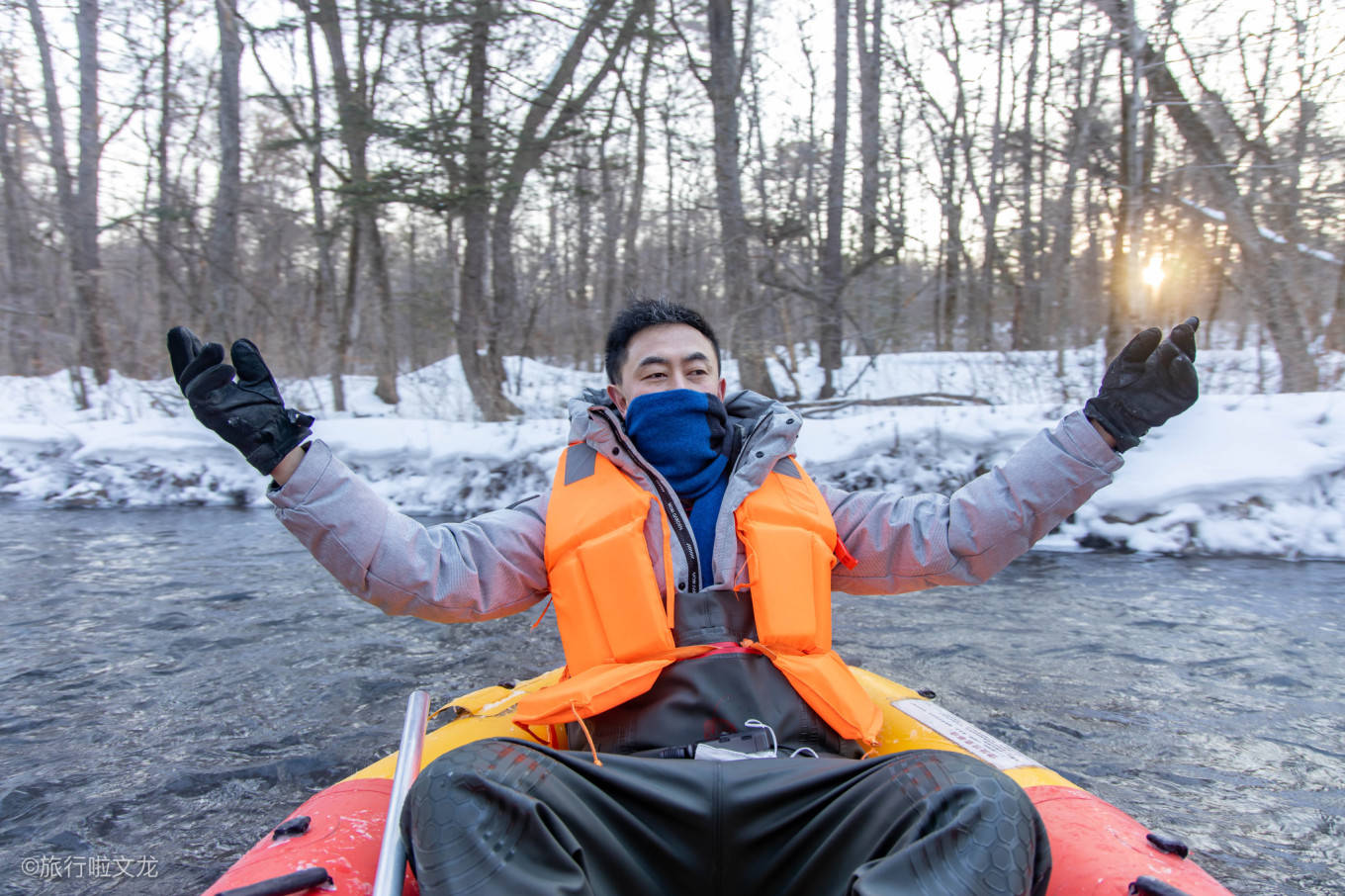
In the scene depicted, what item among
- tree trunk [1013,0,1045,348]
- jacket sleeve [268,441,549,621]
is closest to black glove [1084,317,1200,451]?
jacket sleeve [268,441,549,621]

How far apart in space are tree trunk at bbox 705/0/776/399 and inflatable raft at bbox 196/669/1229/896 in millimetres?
6622

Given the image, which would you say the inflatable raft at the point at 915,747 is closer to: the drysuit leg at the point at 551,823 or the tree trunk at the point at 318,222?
the drysuit leg at the point at 551,823

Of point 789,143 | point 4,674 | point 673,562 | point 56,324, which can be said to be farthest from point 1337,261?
point 56,324

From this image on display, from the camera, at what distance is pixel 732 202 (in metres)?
8.48

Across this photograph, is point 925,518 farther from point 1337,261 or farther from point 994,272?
point 994,272

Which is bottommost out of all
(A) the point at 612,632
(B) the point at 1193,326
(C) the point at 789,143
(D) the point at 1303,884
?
(D) the point at 1303,884

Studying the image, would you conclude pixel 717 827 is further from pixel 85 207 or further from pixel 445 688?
pixel 85 207

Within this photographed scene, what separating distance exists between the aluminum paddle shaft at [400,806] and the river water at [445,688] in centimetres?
77

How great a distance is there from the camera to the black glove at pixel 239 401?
1.78m

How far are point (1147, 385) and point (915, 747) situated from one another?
1.06m

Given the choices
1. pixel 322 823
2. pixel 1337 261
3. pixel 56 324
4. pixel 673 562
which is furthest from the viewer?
pixel 56 324

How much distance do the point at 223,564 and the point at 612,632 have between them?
16.1ft

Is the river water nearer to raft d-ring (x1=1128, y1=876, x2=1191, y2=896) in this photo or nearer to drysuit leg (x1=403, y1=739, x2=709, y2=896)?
raft d-ring (x1=1128, y1=876, x2=1191, y2=896)

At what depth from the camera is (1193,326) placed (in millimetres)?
1976
